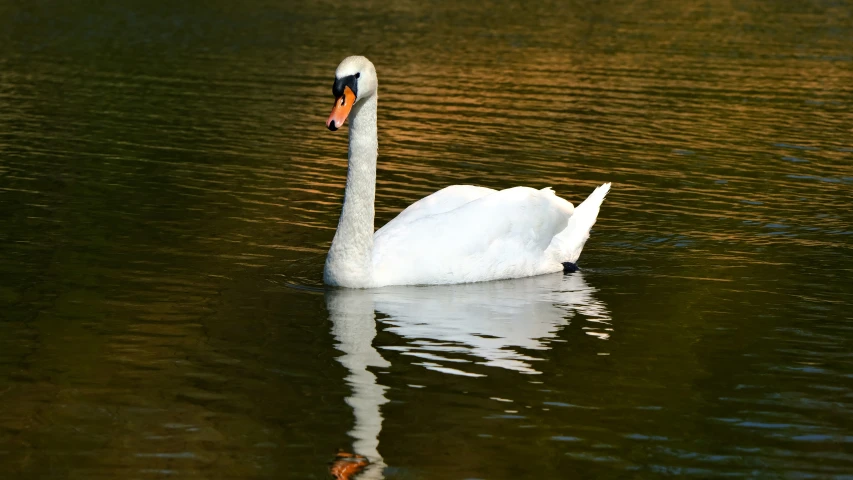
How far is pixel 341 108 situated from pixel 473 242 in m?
1.88

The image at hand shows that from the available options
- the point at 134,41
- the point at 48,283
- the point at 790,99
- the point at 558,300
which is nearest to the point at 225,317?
the point at 48,283

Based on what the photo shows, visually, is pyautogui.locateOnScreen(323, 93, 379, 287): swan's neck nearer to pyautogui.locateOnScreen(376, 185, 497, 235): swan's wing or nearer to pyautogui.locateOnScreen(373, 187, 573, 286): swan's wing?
pyautogui.locateOnScreen(373, 187, 573, 286): swan's wing

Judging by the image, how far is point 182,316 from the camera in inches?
427

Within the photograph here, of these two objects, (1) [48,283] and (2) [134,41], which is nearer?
(1) [48,283]

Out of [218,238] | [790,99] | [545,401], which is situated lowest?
[545,401]

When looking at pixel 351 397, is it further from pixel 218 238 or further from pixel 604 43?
pixel 604 43

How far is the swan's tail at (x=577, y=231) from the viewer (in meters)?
13.0

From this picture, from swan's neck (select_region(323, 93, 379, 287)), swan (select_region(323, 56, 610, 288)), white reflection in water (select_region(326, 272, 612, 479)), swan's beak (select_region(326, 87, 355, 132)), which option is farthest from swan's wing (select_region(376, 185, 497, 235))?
swan's beak (select_region(326, 87, 355, 132))

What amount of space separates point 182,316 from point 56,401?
222 centimetres

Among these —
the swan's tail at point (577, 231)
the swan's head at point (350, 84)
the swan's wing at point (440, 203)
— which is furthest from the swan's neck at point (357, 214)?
the swan's tail at point (577, 231)

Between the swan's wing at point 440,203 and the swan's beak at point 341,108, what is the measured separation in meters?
1.60

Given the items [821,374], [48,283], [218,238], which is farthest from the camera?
[218,238]

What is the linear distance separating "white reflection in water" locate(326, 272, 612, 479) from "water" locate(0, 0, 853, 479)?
39mm

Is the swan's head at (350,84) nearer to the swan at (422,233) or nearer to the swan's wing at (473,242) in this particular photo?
the swan at (422,233)
